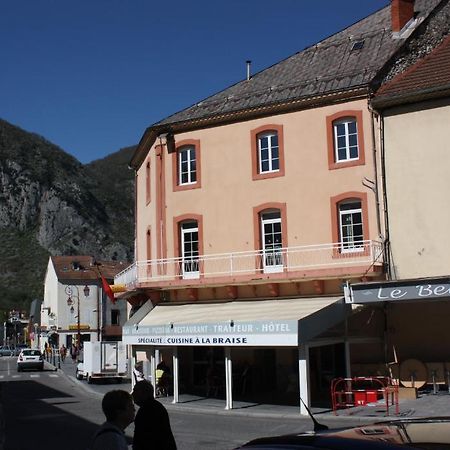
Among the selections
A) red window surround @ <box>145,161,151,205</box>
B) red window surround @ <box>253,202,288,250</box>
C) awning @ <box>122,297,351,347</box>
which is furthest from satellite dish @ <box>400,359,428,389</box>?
red window surround @ <box>145,161,151,205</box>

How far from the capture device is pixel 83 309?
73688 millimetres

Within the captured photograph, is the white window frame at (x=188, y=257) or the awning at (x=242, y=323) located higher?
the white window frame at (x=188, y=257)

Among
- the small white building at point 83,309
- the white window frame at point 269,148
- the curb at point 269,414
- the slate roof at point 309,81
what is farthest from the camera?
the small white building at point 83,309

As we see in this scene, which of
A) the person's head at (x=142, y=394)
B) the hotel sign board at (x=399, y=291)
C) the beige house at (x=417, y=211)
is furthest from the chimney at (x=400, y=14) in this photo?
the person's head at (x=142, y=394)

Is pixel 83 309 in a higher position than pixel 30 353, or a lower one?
higher

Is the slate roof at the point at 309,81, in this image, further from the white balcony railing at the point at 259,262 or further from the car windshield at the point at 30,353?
the car windshield at the point at 30,353

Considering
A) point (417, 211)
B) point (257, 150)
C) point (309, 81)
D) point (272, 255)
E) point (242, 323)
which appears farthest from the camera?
point (309, 81)

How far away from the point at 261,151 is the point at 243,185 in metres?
1.36

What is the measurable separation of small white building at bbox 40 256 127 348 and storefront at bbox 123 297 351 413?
1730 inches

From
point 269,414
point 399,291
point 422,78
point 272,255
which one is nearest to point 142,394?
point 269,414

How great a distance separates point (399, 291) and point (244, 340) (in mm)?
4620

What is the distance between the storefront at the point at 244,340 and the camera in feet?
A: 65.3

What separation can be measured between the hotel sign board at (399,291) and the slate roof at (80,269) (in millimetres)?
52489

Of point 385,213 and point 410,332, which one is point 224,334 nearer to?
point 410,332
